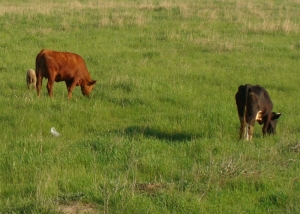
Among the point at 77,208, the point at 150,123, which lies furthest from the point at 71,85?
the point at 77,208

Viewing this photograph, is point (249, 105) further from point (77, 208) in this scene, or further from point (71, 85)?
point (71, 85)

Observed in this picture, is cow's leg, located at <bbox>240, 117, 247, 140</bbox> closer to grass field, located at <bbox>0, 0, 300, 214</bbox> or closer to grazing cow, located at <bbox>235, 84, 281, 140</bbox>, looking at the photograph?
grazing cow, located at <bbox>235, 84, 281, 140</bbox>

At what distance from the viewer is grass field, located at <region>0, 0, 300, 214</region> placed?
18.6ft

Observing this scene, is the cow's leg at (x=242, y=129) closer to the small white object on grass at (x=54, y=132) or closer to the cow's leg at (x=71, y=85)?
the small white object on grass at (x=54, y=132)

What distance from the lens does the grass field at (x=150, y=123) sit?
5.68m

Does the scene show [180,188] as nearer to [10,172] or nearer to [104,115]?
[10,172]

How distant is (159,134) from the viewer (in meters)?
8.77

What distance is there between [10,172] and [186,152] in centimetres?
237

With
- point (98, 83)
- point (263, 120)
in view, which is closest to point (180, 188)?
point (263, 120)

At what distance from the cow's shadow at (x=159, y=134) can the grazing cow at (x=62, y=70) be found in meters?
2.77

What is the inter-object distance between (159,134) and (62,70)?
3523 mm

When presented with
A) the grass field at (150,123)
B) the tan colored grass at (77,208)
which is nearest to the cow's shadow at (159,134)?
the grass field at (150,123)

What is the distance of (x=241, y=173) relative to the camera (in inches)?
243

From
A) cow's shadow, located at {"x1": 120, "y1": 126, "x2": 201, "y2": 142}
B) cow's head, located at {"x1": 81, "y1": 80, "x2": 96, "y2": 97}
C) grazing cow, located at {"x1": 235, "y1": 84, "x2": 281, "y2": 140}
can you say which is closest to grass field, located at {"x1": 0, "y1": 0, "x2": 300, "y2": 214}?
cow's shadow, located at {"x1": 120, "y1": 126, "x2": 201, "y2": 142}
